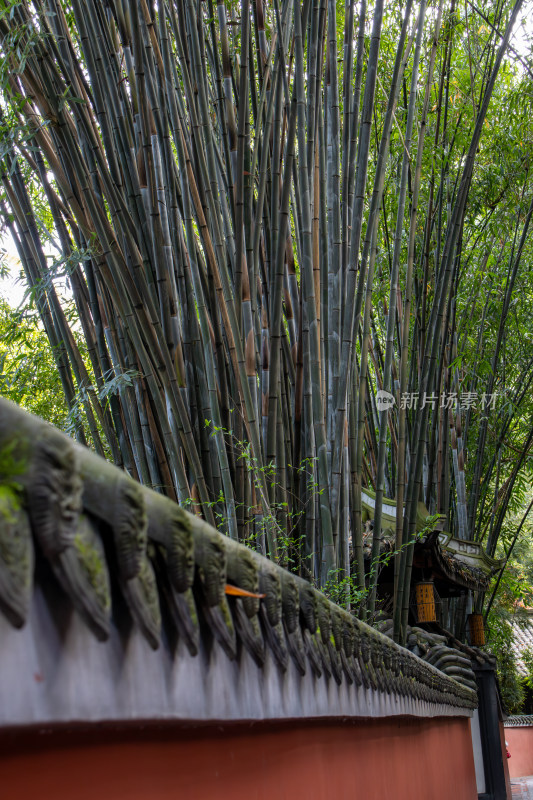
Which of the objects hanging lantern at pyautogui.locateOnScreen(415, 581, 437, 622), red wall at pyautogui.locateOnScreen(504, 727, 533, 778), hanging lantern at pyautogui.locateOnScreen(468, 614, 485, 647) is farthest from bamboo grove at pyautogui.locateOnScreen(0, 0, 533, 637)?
red wall at pyautogui.locateOnScreen(504, 727, 533, 778)

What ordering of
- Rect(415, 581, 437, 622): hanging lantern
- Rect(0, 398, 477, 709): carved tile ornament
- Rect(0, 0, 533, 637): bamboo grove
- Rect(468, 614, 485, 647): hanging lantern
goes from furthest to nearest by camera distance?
Rect(468, 614, 485, 647): hanging lantern → Rect(415, 581, 437, 622): hanging lantern → Rect(0, 0, 533, 637): bamboo grove → Rect(0, 398, 477, 709): carved tile ornament

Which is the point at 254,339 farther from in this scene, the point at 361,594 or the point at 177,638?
the point at 177,638

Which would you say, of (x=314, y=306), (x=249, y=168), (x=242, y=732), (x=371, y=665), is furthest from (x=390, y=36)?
(x=242, y=732)

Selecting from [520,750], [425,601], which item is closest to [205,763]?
[425,601]

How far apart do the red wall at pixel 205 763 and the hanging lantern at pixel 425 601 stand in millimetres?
2233

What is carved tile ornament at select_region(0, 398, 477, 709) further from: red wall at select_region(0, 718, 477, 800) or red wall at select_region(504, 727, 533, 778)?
red wall at select_region(504, 727, 533, 778)

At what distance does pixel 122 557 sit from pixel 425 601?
13.8 feet

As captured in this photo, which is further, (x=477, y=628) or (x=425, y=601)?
(x=477, y=628)

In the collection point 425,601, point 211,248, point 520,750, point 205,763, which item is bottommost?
point 520,750

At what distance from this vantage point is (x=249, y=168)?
2719 millimetres

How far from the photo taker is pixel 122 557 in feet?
2.09

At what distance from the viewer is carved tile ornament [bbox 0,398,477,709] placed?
53cm

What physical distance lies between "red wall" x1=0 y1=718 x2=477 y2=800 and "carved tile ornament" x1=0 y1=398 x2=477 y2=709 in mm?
96

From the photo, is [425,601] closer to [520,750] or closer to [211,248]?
[211,248]
